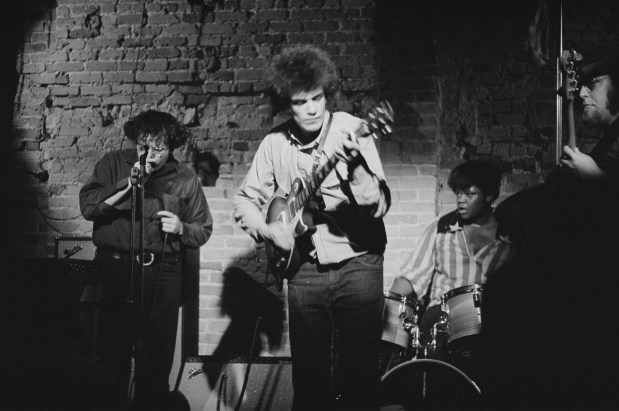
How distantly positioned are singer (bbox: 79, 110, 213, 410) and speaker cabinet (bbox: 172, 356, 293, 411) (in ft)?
0.61

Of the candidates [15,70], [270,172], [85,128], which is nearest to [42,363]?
[270,172]

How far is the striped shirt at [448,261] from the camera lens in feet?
13.3

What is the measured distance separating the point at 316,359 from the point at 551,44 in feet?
8.50

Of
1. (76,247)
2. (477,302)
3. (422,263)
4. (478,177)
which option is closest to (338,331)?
(477,302)

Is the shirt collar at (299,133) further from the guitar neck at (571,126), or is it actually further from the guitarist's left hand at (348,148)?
the guitar neck at (571,126)

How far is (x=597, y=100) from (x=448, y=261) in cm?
149

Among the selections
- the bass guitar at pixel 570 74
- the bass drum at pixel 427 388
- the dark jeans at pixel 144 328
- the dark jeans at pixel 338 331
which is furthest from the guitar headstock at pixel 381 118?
the dark jeans at pixel 144 328

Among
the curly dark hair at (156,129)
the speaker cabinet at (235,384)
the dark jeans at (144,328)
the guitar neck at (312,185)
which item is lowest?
the speaker cabinet at (235,384)

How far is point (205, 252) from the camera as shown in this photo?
448 centimetres

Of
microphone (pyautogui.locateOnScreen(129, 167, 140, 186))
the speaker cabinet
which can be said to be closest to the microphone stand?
microphone (pyautogui.locateOnScreen(129, 167, 140, 186))

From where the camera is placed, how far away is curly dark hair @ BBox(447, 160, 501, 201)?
4.12m

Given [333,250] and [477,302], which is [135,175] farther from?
[477,302]

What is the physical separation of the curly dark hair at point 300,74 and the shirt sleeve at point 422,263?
5.26ft

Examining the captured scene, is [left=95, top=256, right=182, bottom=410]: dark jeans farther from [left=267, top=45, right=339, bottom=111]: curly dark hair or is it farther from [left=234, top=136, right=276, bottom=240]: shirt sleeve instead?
[left=267, top=45, right=339, bottom=111]: curly dark hair
